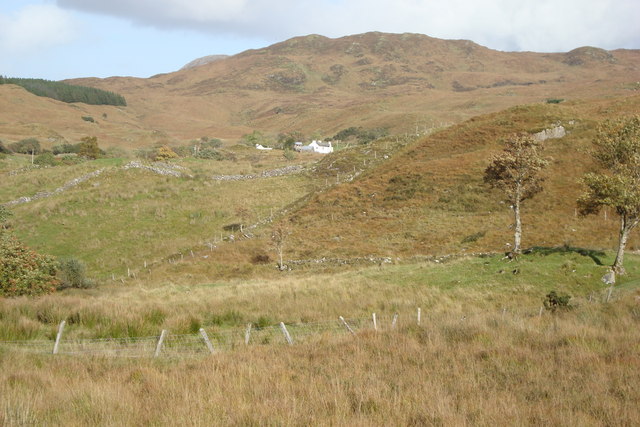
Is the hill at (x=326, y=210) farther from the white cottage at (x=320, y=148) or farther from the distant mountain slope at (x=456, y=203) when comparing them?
the white cottage at (x=320, y=148)

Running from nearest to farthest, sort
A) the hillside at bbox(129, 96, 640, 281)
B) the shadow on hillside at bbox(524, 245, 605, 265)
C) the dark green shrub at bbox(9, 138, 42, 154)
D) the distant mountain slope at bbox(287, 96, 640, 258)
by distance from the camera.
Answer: the shadow on hillside at bbox(524, 245, 605, 265) < the hillside at bbox(129, 96, 640, 281) < the distant mountain slope at bbox(287, 96, 640, 258) < the dark green shrub at bbox(9, 138, 42, 154)

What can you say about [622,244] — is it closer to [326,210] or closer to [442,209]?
[442,209]

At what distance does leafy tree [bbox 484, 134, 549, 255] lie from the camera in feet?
81.1

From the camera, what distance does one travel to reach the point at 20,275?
2050cm

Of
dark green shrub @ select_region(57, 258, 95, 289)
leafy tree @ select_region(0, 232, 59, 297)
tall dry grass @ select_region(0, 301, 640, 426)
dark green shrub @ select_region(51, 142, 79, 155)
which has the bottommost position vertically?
dark green shrub @ select_region(57, 258, 95, 289)

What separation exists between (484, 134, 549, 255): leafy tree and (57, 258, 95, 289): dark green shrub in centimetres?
2378

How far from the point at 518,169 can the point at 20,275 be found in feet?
79.6

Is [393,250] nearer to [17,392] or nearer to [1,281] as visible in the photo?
[1,281]

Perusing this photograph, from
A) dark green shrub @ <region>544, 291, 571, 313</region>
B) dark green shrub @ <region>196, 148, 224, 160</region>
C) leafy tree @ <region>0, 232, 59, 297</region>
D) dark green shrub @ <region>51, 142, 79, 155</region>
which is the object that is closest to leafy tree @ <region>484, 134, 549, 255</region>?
dark green shrub @ <region>544, 291, 571, 313</region>

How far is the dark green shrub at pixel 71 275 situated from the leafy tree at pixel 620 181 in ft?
87.3

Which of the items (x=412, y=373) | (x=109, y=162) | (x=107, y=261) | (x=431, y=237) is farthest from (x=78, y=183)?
(x=412, y=373)

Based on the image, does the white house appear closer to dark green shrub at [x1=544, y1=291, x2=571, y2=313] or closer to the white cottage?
the white cottage

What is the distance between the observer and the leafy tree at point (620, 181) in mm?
20016

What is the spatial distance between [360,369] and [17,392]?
553 cm
